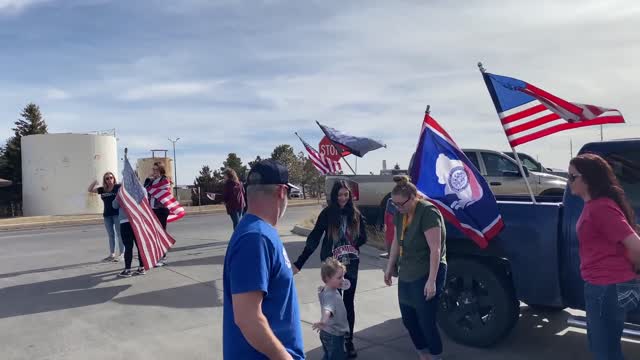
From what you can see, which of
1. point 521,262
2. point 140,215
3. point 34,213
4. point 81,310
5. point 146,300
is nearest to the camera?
point 521,262

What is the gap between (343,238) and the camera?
5137 millimetres

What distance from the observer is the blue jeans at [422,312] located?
176 inches

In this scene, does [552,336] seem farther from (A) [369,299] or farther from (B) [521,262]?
(A) [369,299]

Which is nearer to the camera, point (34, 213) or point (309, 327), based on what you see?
point (309, 327)

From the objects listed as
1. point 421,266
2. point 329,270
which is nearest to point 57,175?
point 329,270

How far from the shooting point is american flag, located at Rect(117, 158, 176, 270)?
335 inches

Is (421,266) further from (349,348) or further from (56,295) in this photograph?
(56,295)

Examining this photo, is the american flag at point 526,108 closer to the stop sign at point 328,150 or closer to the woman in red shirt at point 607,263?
the woman in red shirt at point 607,263

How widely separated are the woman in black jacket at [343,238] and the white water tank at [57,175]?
29.1 meters

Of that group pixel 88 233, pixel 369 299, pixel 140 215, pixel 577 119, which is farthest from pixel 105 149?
pixel 577 119

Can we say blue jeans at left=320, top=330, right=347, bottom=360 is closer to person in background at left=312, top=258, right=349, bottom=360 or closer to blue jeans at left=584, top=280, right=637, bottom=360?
person in background at left=312, top=258, right=349, bottom=360

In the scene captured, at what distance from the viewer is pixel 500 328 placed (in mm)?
5109

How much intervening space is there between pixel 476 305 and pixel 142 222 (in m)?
5.51

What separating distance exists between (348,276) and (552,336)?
229cm
